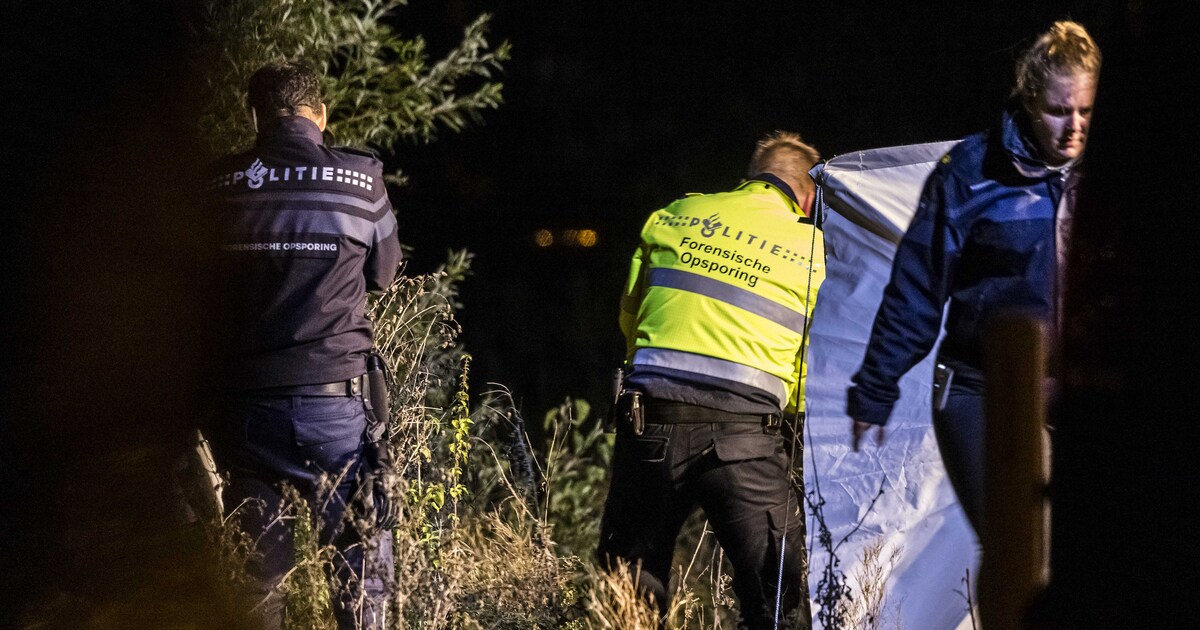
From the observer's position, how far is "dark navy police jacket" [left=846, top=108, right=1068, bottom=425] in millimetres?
2969

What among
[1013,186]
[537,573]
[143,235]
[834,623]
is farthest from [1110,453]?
[143,235]

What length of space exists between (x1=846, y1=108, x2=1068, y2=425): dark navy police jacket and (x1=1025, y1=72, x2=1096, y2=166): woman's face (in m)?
0.04

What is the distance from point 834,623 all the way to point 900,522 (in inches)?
14.2

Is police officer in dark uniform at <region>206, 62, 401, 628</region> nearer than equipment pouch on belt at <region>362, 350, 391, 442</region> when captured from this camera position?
Yes

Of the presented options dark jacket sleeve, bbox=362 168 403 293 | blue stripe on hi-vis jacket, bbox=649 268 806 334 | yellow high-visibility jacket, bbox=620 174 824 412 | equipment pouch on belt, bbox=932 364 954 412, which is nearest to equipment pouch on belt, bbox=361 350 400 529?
dark jacket sleeve, bbox=362 168 403 293

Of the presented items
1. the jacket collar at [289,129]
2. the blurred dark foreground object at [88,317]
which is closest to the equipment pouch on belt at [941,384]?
the jacket collar at [289,129]

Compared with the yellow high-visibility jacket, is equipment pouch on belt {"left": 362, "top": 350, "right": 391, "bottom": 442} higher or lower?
lower

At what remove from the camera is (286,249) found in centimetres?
351

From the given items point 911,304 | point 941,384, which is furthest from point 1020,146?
point 941,384

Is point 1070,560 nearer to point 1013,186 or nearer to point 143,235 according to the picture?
point 1013,186

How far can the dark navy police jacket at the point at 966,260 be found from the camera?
2969mm

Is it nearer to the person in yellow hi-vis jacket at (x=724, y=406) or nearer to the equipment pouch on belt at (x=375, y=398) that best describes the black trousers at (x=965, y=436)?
the person in yellow hi-vis jacket at (x=724, y=406)

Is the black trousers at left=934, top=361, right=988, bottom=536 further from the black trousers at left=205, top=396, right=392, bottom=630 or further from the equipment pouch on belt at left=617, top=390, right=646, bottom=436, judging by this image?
the black trousers at left=205, top=396, right=392, bottom=630

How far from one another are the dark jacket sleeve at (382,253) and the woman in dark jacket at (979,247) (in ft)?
4.80
